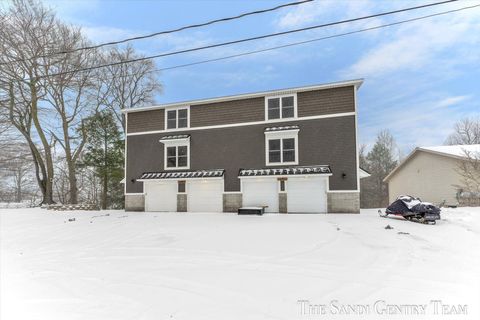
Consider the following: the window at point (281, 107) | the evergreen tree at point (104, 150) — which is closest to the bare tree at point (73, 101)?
the evergreen tree at point (104, 150)

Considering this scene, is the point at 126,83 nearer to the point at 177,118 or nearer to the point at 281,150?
the point at 177,118

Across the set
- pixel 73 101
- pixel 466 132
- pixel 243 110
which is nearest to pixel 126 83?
pixel 73 101

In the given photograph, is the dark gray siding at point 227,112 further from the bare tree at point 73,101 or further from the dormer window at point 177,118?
the bare tree at point 73,101

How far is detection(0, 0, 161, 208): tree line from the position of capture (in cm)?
2064

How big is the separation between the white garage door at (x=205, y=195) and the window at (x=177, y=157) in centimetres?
157

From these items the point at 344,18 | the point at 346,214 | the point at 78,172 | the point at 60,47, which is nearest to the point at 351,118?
the point at 346,214

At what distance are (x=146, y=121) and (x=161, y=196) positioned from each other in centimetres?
577

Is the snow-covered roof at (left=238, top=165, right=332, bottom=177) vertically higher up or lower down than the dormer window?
lower down

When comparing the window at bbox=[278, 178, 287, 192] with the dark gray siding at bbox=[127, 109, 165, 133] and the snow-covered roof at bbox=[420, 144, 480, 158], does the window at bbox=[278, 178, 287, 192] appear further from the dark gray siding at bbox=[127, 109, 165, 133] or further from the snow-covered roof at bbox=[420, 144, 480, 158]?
the snow-covered roof at bbox=[420, 144, 480, 158]

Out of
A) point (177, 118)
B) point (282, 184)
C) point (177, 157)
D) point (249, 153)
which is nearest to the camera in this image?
point (282, 184)

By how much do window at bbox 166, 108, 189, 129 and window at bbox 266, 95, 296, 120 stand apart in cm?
591

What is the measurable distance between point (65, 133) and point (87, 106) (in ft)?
12.0

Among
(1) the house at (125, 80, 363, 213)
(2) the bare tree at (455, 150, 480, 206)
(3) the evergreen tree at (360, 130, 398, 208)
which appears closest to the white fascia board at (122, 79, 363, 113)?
(1) the house at (125, 80, 363, 213)

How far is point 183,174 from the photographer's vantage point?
56.6 ft
